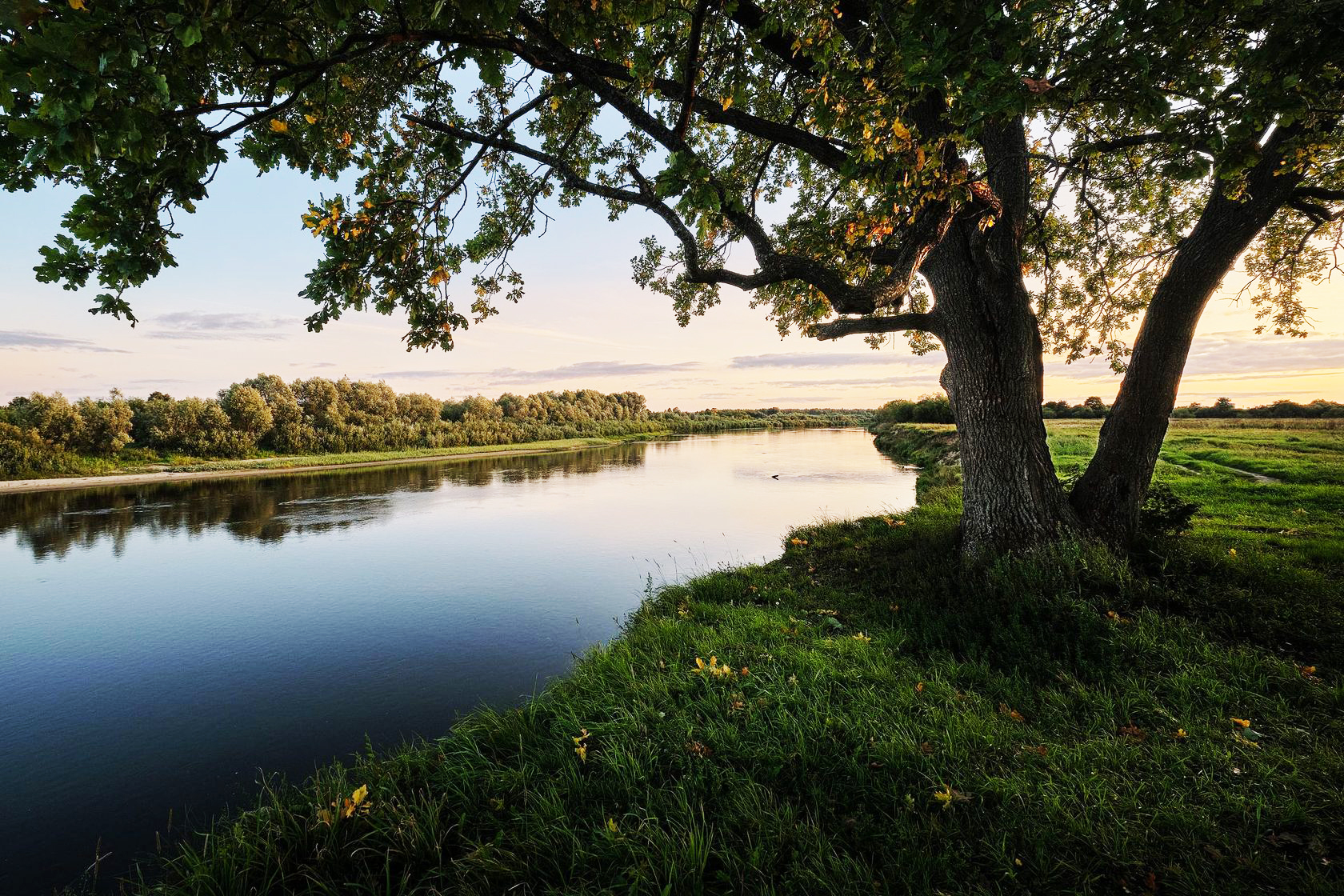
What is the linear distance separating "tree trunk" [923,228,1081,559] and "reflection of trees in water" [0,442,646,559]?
17238 mm

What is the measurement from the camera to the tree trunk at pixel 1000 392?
18.3 feet

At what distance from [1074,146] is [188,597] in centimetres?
1642

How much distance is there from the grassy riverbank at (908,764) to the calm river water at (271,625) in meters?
1.07

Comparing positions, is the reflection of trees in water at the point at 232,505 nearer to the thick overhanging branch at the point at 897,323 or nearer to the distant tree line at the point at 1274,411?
the thick overhanging branch at the point at 897,323

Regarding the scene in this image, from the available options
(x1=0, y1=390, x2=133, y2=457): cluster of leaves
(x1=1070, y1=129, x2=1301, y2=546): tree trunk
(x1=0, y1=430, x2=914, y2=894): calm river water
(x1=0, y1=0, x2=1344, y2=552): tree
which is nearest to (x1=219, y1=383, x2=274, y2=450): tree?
(x1=0, y1=390, x2=133, y2=457): cluster of leaves

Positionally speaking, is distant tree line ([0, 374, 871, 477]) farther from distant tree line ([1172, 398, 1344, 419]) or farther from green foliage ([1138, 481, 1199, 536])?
distant tree line ([1172, 398, 1344, 419])

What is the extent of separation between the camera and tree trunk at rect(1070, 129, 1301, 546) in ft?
17.4

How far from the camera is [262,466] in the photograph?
35.0 m

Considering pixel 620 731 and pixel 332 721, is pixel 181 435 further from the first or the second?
pixel 620 731

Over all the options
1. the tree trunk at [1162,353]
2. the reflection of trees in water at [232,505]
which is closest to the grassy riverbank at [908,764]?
the tree trunk at [1162,353]

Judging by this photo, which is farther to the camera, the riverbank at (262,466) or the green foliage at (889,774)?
the riverbank at (262,466)

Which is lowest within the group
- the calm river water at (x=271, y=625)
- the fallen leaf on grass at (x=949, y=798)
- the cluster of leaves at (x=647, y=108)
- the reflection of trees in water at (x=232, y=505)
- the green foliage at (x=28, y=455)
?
the calm river water at (x=271, y=625)

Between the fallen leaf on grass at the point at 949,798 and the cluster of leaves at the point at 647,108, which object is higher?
the cluster of leaves at the point at 647,108

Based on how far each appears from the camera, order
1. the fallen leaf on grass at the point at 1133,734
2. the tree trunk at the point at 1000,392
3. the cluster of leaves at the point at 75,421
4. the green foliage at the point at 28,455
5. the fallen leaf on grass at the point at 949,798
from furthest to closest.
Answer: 1. the cluster of leaves at the point at 75,421
2. the green foliage at the point at 28,455
3. the tree trunk at the point at 1000,392
4. the fallen leaf on grass at the point at 1133,734
5. the fallen leaf on grass at the point at 949,798
